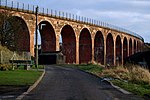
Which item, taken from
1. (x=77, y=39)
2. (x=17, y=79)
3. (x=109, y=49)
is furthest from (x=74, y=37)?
(x=17, y=79)

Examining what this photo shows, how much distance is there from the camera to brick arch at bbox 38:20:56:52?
68.7m

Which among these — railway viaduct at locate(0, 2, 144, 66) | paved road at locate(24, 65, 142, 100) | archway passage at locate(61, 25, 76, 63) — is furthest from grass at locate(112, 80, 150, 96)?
archway passage at locate(61, 25, 76, 63)

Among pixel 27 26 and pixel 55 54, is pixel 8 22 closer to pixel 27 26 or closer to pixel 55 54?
pixel 27 26

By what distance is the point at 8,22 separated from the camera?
50969 millimetres

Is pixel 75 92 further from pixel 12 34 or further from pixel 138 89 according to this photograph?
pixel 12 34

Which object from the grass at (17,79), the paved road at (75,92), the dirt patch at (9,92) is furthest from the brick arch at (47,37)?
the dirt patch at (9,92)

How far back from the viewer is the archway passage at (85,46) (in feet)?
278

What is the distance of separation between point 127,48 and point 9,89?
94.9 meters

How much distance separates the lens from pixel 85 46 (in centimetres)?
8656

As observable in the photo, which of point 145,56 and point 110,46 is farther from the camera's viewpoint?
point 110,46

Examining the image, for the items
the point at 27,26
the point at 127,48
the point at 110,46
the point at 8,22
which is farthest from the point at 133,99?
the point at 127,48

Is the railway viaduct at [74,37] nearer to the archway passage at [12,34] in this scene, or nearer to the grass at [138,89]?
the archway passage at [12,34]

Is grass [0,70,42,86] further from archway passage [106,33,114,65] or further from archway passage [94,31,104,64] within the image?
archway passage [106,33,114,65]

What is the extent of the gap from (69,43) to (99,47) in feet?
51.4
